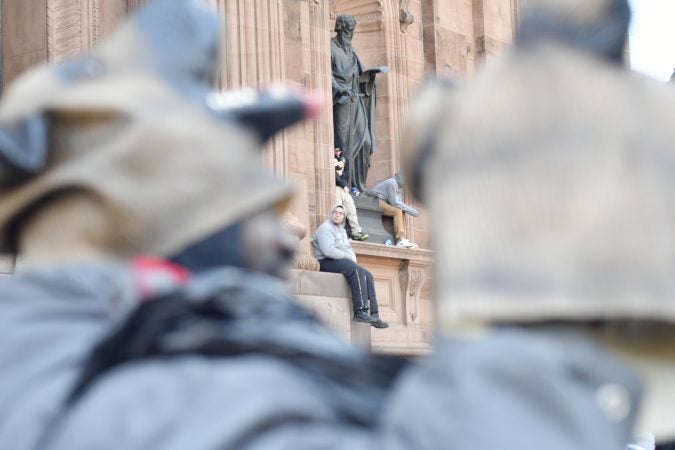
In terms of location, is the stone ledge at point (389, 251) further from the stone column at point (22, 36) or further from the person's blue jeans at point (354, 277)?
the stone column at point (22, 36)

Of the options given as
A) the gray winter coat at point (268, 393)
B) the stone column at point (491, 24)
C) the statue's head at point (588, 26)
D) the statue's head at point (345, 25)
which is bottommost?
the gray winter coat at point (268, 393)

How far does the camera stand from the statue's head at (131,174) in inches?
57.8

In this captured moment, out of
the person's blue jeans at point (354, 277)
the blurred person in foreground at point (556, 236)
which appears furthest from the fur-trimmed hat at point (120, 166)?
the person's blue jeans at point (354, 277)

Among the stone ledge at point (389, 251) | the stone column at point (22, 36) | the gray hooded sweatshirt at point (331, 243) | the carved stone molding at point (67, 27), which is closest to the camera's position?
the carved stone molding at point (67, 27)

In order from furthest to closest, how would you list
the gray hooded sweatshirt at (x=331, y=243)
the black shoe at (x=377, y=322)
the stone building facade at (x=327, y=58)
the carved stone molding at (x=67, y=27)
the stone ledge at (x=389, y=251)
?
the stone ledge at (x=389, y=251)
the black shoe at (x=377, y=322)
the gray hooded sweatshirt at (x=331, y=243)
the stone building facade at (x=327, y=58)
the carved stone molding at (x=67, y=27)

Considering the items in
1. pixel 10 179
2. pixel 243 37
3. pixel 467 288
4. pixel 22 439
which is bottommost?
pixel 22 439

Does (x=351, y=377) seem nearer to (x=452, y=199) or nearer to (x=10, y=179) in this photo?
(x=452, y=199)

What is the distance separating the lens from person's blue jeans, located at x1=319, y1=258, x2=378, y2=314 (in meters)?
14.1

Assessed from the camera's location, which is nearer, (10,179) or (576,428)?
(576,428)

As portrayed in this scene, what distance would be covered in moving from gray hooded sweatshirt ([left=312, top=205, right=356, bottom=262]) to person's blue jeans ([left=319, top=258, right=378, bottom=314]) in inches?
3.0

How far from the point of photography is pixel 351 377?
4.31 feet

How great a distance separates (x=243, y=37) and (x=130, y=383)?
41.1 feet

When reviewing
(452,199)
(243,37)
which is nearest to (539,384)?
(452,199)

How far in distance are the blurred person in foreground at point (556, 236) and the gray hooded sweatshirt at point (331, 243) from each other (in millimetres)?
13077
